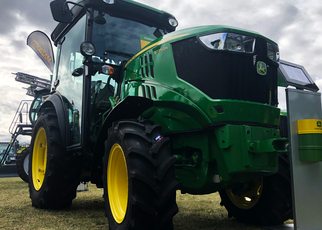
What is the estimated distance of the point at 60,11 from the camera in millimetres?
3525

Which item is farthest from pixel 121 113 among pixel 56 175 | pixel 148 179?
pixel 56 175

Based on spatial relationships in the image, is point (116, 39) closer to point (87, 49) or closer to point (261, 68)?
point (87, 49)

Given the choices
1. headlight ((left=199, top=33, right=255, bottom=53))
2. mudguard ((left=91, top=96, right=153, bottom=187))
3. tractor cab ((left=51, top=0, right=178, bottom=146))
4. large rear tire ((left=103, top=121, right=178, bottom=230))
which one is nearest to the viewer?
large rear tire ((left=103, top=121, right=178, bottom=230))

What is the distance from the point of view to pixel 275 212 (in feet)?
10.5

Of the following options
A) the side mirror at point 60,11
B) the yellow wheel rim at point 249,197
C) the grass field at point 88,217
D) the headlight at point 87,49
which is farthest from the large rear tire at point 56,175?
the yellow wheel rim at point 249,197

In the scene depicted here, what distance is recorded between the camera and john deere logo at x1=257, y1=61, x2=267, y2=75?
284 cm

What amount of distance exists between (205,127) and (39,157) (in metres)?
3.31

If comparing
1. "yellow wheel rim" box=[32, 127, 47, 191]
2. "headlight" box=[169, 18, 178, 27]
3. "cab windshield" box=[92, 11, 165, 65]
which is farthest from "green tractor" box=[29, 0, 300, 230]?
"yellow wheel rim" box=[32, 127, 47, 191]

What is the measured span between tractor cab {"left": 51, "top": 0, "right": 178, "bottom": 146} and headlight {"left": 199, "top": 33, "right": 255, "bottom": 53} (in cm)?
134

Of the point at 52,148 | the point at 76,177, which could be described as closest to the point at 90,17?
the point at 52,148

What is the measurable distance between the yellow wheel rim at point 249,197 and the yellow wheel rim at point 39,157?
9.46 ft

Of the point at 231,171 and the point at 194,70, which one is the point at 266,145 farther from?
the point at 194,70

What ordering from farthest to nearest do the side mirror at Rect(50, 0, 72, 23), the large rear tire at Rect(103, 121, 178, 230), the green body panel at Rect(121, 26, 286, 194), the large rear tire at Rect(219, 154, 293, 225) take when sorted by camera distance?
the side mirror at Rect(50, 0, 72, 23) < the large rear tire at Rect(219, 154, 293, 225) < the green body panel at Rect(121, 26, 286, 194) < the large rear tire at Rect(103, 121, 178, 230)

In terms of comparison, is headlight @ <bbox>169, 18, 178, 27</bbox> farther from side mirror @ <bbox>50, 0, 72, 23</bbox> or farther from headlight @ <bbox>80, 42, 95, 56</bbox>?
side mirror @ <bbox>50, 0, 72, 23</bbox>
